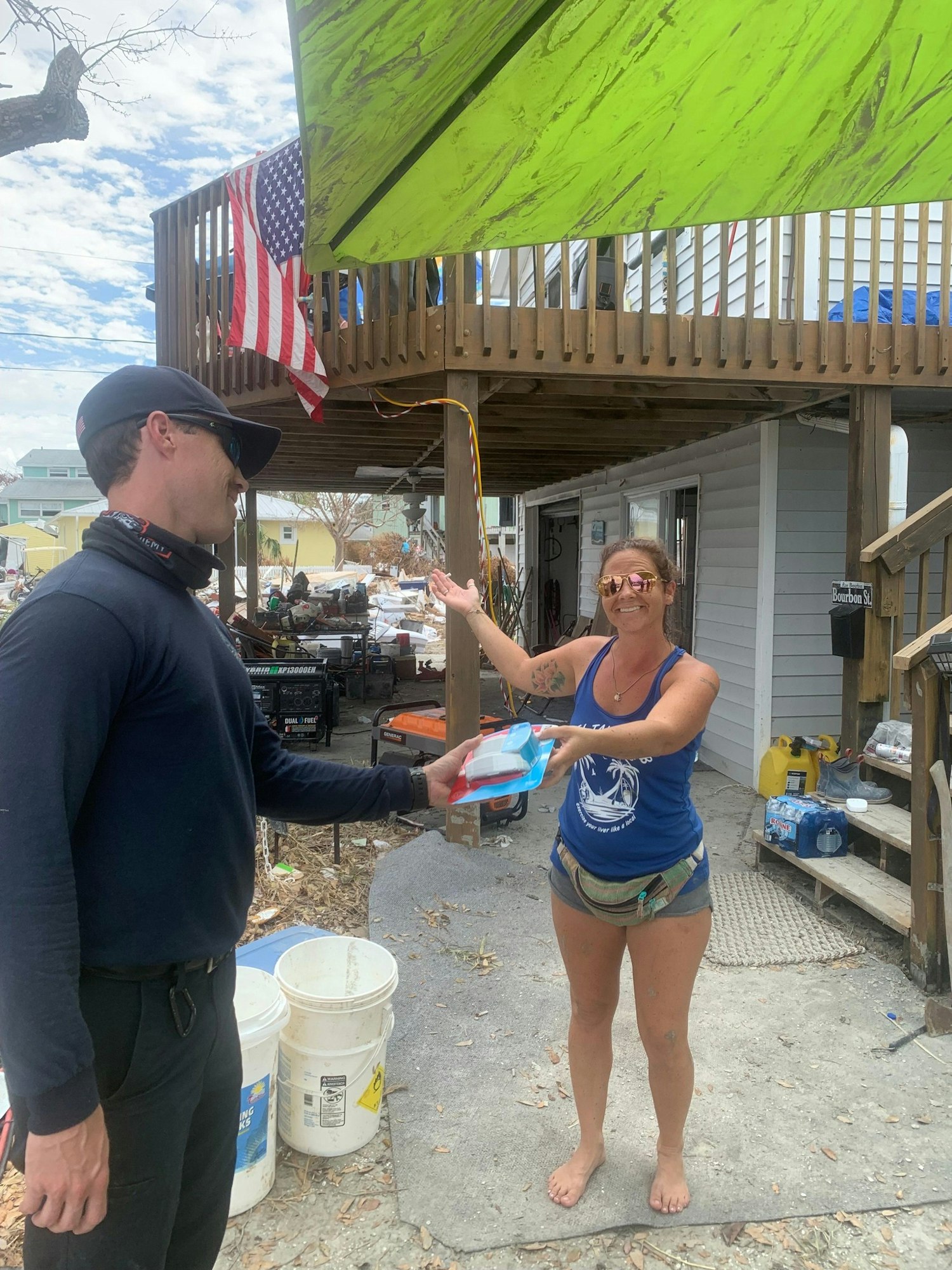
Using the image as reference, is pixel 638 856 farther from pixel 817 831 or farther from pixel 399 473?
pixel 399 473

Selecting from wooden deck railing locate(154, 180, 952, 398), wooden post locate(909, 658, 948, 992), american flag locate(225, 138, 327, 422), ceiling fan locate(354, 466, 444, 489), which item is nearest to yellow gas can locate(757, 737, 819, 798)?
wooden post locate(909, 658, 948, 992)

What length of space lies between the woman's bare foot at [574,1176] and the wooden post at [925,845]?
1.75 meters

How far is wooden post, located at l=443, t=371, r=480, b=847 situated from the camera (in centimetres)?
470

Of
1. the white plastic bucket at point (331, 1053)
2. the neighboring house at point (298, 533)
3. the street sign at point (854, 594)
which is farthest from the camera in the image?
the neighboring house at point (298, 533)

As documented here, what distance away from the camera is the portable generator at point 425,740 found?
5309mm

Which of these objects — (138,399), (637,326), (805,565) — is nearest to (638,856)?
(138,399)

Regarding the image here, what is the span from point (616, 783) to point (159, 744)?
3.80 feet

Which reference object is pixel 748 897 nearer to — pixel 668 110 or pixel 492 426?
pixel 668 110

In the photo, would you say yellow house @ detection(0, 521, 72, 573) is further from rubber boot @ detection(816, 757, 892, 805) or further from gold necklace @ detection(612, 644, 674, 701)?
gold necklace @ detection(612, 644, 674, 701)

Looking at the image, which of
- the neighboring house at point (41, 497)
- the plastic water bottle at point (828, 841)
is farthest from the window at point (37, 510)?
the plastic water bottle at point (828, 841)

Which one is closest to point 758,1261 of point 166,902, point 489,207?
point 166,902

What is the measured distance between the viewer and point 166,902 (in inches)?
50.7

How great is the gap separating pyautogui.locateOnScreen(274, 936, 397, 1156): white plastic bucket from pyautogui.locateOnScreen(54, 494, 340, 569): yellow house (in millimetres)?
38624

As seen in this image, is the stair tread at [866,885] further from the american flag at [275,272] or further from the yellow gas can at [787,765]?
the american flag at [275,272]
